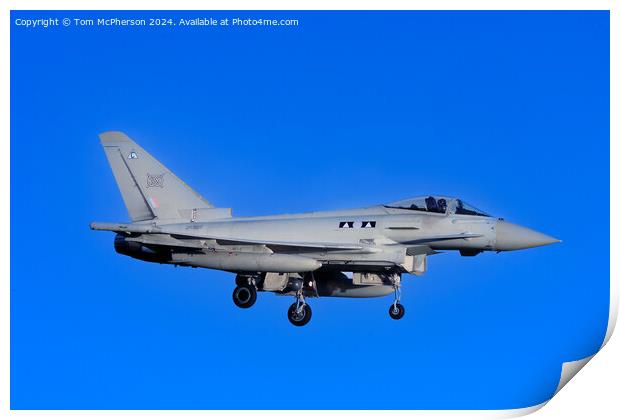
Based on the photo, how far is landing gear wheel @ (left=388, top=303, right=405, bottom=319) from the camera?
19.3 meters

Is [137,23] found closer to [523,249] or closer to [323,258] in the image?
[323,258]

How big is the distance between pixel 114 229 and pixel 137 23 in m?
3.97

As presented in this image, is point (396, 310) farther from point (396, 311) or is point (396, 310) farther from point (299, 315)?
point (299, 315)

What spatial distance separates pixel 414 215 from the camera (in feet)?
64.5

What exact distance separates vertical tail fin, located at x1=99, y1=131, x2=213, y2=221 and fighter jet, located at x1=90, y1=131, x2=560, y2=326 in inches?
0.7

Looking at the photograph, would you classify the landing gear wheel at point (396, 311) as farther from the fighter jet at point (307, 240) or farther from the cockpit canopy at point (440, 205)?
the cockpit canopy at point (440, 205)

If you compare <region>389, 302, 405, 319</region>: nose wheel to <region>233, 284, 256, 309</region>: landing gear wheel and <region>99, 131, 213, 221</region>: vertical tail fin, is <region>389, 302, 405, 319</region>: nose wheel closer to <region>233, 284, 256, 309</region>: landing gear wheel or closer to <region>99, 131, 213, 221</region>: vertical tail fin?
<region>233, 284, 256, 309</region>: landing gear wheel

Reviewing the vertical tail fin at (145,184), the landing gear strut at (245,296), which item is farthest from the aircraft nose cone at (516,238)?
the vertical tail fin at (145,184)

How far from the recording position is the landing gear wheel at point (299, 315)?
20047 mm

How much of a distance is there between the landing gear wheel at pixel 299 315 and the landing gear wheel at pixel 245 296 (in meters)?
0.65

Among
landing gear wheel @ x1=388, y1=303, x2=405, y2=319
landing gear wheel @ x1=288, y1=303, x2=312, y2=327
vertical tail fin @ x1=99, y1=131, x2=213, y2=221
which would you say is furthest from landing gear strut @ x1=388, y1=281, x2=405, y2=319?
vertical tail fin @ x1=99, y1=131, x2=213, y2=221
